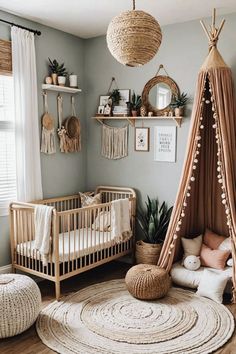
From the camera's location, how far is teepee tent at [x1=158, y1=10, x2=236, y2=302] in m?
3.52

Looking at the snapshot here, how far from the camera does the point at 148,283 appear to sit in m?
3.38

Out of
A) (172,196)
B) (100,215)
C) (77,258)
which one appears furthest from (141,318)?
(172,196)

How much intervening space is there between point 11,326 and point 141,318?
102 centimetres

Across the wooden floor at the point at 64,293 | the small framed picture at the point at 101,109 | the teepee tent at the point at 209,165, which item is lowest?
the wooden floor at the point at 64,293

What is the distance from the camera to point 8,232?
3.90 metres

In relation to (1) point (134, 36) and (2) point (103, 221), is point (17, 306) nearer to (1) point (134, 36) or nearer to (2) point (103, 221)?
(2) point (103, 221)

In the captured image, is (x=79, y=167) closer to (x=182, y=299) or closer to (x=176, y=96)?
(x=176, y=96)

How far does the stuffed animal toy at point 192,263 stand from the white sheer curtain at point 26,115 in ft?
5.53

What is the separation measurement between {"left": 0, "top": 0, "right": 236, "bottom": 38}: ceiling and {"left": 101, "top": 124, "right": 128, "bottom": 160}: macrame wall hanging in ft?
3.89

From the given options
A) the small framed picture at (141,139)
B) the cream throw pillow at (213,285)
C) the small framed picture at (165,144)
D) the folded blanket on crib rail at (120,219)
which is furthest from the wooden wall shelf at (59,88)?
the cream throw pillow at (213,285)

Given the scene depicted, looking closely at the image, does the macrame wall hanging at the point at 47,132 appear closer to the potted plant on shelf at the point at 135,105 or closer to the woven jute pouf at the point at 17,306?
the potted plant on shelf at the point at 135,105

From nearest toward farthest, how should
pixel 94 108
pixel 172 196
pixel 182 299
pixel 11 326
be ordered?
pixel 11 326 < pixel 182 299 < pixel 172 196 < pixel 94 108

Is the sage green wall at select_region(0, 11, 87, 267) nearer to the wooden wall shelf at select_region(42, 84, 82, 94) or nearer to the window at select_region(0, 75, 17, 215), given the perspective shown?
the wooden wall shelf at select_region(42, 84, 82, 94)

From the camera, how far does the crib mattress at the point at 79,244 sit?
139 inches
